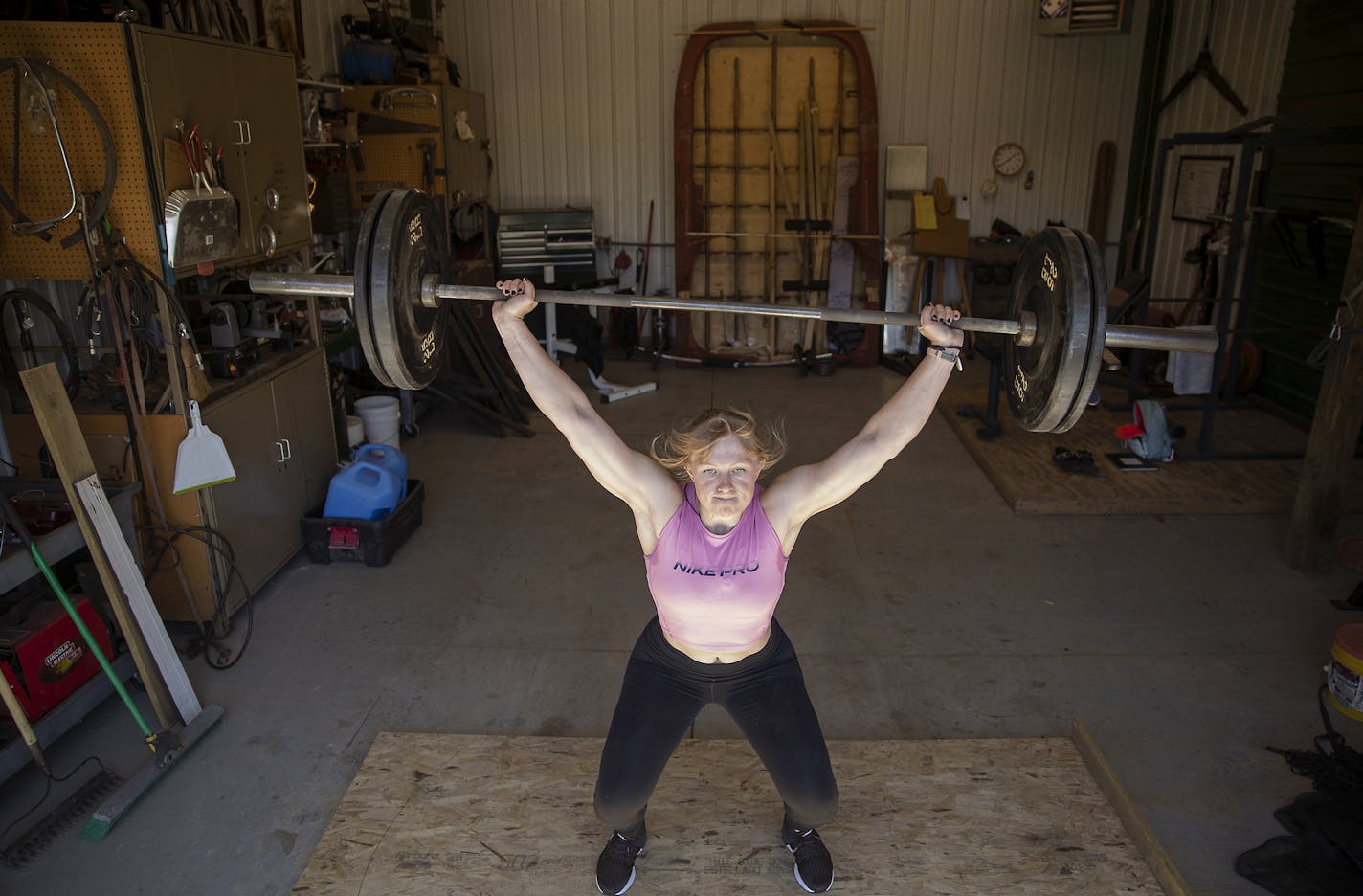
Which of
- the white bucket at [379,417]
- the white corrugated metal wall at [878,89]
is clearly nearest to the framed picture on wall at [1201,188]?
the white corrugated metal wall at [878,89]

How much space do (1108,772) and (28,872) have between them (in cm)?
275

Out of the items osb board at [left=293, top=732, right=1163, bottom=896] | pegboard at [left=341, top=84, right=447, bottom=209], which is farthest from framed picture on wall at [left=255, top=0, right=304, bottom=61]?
osb board at [left=293, top=732, right=1163, bottom=896]

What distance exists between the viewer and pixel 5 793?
2686 mm

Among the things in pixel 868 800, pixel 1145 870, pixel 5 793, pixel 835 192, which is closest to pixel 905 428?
pixel 868 800

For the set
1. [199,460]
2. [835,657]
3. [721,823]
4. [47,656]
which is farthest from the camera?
[835,657]

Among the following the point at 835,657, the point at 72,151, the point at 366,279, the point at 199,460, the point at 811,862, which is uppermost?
the point at 72,151

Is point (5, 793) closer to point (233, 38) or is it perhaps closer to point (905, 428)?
point (905, 428)

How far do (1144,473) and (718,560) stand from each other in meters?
3.56

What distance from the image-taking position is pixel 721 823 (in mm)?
2496

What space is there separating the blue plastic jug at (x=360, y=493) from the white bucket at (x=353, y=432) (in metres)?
0.60

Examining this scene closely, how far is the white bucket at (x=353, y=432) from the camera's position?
4672 millimetres

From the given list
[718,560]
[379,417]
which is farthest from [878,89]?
[718,560]

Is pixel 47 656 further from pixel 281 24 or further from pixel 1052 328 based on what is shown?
pixel 281 24

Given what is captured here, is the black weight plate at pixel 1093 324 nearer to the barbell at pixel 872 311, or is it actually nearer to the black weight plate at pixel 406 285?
the barbell at pixel 872 311
